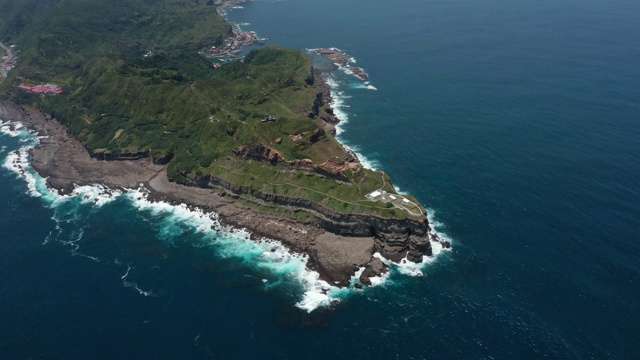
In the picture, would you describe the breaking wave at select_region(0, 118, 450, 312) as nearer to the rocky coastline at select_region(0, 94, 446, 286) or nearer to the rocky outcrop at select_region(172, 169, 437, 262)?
the rocky coastline at select_region(0, 94, 446, 286)

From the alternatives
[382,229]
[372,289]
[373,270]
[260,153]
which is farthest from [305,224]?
[260,153]

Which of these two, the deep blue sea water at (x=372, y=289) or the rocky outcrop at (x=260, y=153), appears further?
the rocky outcrop at (x=260, y=153)

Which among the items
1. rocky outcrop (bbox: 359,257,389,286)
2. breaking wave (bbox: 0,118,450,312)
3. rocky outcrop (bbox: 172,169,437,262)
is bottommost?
breaking wave (bbox: 0,118,450,312)

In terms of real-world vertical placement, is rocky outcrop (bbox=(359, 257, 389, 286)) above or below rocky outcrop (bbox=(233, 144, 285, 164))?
below

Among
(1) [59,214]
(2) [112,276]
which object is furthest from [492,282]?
(1) [59,214]

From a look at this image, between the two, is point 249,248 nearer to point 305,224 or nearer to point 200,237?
point 200,237

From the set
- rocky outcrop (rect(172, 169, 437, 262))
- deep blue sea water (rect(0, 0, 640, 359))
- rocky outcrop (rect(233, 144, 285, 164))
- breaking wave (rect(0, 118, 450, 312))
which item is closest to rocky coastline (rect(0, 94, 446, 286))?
rocky outcrop (rect(172, 169, 437, 262))

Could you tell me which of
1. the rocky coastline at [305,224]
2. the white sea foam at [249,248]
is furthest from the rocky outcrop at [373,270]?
the white sea foam at [249,248]

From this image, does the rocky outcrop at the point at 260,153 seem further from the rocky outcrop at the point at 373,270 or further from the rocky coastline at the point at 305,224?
the rocky outcrop at the point at 373,270

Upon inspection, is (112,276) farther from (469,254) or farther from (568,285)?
(568,285)

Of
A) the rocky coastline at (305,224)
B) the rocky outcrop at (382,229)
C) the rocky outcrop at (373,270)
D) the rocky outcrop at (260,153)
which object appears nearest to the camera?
the rocky outcrop at (373,270)

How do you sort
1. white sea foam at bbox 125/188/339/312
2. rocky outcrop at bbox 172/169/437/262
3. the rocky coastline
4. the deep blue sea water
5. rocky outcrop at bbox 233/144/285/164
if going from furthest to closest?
rocky outcrop at bbox 233/144/285/164
rocky outcrop at bbox 172/169/437/262
the rocky coastline
white sea foam at bbox 125/188/339/312
the deep blue sea water
